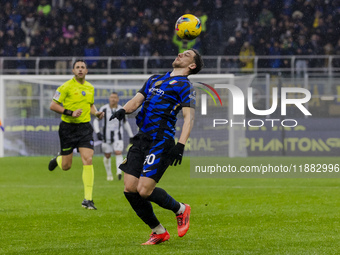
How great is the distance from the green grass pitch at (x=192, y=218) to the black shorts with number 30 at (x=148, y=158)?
73 cm

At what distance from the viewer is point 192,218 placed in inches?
351

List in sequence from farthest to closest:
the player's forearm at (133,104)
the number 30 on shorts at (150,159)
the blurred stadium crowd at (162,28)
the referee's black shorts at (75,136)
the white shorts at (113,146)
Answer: the blurred stadium crowd at (162,28)
the white shorts at (113,146)
the referee's black shorts at (75,136)
the player's forearm at (133,104)
the number 30 on shorts at (150,159)

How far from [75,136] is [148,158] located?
399 centimetres

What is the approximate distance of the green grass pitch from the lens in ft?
22.0

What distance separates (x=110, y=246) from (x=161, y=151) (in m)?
1.06

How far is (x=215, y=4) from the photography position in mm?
27984

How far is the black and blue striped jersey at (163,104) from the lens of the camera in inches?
263

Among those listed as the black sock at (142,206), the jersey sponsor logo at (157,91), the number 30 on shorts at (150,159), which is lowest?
the black sock at (142,206)

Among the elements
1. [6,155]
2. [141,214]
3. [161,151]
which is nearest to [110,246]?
[141,214]

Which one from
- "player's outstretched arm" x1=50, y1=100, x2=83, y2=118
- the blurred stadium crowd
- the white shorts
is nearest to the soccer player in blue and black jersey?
"player's outstretched arm" x1=50, y1=100, x2=83, y2=118

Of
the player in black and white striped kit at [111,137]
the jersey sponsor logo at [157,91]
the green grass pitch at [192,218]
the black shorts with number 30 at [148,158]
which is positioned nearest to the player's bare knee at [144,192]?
the black shorts with number 30 at [148,158]

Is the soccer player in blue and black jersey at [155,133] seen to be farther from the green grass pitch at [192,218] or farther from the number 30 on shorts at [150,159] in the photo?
the green grass pitch at [192,218]

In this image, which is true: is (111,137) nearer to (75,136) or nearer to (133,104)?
(75,136)

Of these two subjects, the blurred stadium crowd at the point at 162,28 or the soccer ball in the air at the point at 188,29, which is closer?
the soccer ball in the air at the point at 188,29
